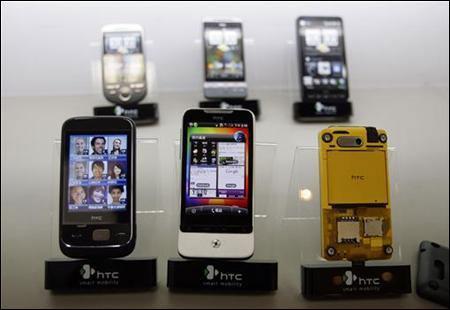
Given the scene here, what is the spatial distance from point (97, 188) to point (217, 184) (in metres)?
0.18

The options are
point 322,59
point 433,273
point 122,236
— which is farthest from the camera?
point 322,59

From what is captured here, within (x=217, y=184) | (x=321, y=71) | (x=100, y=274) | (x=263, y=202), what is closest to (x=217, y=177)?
(x=217, y=184)

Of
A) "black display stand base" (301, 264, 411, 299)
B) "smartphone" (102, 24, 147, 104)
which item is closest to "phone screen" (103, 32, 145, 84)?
"smartphone" (102, 24, 147, 104)

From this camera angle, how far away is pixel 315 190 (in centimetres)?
86

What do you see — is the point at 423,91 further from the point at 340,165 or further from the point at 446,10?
the point at 340,165

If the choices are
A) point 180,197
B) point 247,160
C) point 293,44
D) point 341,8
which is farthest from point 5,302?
point 341,8

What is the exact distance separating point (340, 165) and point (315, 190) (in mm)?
61

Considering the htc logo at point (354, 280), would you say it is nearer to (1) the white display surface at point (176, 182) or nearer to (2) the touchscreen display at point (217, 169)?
(1) the white display surface at point (176, 182)

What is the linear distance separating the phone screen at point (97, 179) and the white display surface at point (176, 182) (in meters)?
0.09

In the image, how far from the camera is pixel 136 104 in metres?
0.97

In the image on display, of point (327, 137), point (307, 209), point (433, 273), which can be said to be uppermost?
point (327, 137)

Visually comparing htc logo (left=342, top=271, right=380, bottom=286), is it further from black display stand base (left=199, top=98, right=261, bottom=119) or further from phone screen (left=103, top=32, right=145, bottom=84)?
phone screen (left=103, top=32, right=145, bottom=84)

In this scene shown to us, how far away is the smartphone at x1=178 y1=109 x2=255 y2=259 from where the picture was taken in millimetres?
801

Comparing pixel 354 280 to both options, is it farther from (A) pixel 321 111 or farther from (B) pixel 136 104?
(B) pixel 136 104
